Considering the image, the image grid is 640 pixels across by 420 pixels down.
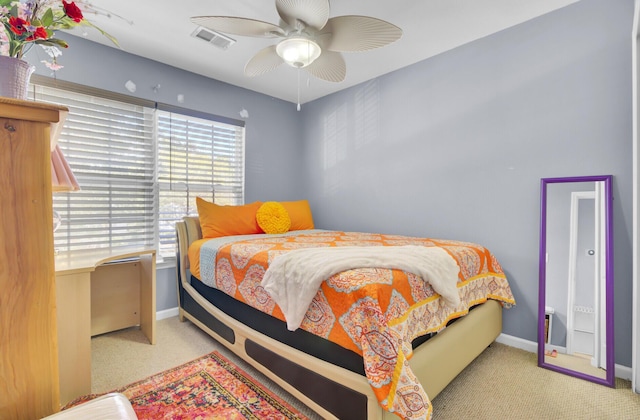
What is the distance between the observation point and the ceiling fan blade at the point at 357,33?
1626 millimetres

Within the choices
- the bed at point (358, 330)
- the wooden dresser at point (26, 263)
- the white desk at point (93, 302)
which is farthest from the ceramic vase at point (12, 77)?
the bed at point (358, 330)

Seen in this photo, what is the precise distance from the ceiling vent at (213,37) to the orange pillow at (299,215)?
5.25 ft

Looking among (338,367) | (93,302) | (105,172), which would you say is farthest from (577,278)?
(105,172)

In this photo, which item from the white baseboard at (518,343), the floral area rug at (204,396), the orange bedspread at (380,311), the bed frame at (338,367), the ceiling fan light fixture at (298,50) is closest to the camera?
the orange bedspread at (380,311)

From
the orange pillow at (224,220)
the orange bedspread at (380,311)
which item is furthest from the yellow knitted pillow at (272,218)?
the orange bedspread at (380,311)

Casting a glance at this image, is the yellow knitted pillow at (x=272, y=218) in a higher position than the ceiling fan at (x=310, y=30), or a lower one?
lower

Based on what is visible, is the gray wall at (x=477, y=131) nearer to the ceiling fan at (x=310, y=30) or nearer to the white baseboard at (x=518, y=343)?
the white baseboard at (x=518, y=343)

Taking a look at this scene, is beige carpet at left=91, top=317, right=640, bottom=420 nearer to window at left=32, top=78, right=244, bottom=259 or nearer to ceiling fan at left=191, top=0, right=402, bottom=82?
window at left=32, top=78, right=244, bottom=259

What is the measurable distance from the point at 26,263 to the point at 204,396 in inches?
53.8

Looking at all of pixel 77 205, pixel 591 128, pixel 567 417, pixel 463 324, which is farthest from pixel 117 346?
pixel 591 128

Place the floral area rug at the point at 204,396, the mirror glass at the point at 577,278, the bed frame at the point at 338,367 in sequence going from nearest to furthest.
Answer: the bed frame at the point at 338,367
the floral area rug at the point at 204,396
the mirror glass at the point at 577,278

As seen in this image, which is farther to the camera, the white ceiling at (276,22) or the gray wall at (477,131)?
the white ceiling at (276,22)

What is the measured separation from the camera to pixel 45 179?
0.73 m

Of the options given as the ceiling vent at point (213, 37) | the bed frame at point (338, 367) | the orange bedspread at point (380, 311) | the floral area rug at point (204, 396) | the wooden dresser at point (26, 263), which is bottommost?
the floral area rug at point (204, 396)
